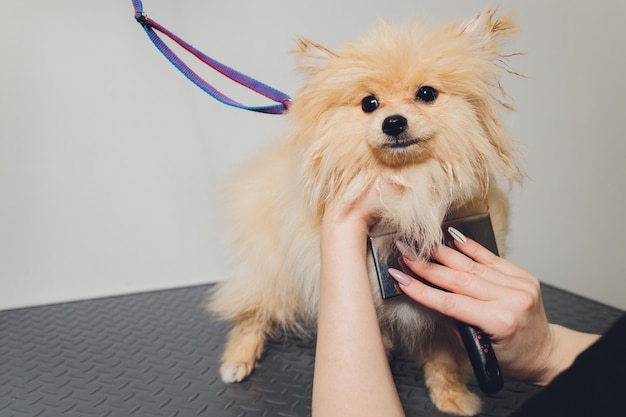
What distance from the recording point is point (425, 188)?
0.83 meters

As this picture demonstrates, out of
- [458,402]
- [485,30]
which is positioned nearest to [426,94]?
[485,30]

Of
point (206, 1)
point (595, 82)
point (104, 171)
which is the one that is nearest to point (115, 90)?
point (104, 171)

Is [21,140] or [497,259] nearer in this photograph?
[497,259]

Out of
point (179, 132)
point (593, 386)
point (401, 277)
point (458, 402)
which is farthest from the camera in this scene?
point (179, 132)

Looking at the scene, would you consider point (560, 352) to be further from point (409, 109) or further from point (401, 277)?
point (409, 109)

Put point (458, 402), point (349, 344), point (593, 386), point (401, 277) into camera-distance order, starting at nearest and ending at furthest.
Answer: point (593, 386), point (349, 344), point (401, 277), point (458, 402)

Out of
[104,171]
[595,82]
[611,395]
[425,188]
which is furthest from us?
[104,171]

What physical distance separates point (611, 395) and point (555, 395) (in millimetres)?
36

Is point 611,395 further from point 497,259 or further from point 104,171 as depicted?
point 104,171

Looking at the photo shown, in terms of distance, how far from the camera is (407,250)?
2.78ft

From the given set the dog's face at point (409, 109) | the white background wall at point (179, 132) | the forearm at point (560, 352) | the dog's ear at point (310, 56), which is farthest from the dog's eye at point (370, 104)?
the white background wall at point (179, 132)

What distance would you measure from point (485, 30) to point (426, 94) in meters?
0.18

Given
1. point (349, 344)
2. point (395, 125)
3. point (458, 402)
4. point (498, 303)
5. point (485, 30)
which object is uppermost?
point (485, 30)

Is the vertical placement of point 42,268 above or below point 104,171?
below
